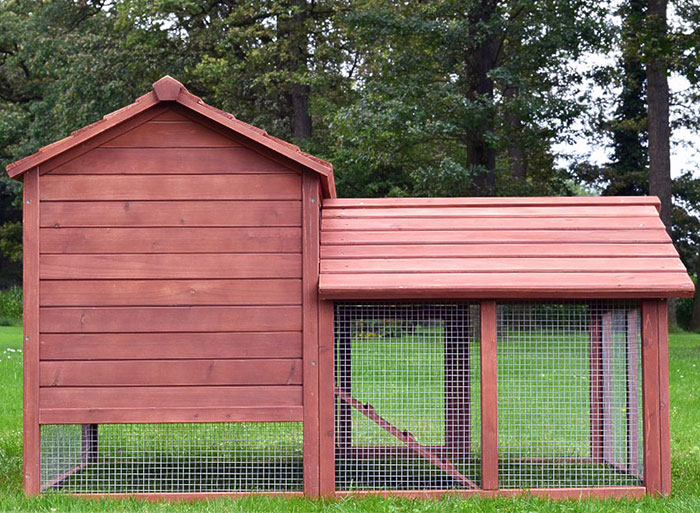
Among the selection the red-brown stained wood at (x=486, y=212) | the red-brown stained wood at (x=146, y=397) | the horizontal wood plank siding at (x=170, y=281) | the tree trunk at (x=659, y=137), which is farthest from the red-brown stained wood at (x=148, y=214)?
the tree trunk at (x=659, y=137)

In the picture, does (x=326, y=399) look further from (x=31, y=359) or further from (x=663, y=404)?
(x=663, y=404)

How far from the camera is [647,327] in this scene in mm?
6648

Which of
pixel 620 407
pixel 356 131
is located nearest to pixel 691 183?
pixel 356 131

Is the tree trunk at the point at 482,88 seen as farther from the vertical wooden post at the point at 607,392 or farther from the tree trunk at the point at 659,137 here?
the vertical wooden post at the point at 607,392

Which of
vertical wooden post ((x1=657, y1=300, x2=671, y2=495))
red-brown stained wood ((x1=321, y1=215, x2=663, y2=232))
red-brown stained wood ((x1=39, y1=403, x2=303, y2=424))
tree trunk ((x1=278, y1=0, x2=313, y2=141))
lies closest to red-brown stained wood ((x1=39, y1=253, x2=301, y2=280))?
red-brown stained wood ((x1=321, y1=215, x2=663, y2=232))

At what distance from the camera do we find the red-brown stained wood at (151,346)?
652cm

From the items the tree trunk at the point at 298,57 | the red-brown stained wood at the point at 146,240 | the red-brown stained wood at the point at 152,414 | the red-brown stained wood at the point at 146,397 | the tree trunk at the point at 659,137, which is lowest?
the red-brown stained wood at the point at 152,414

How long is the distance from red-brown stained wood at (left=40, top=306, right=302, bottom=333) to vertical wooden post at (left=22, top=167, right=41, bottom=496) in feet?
0.27

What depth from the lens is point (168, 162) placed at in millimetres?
6684

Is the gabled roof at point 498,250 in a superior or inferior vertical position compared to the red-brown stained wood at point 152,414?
superior

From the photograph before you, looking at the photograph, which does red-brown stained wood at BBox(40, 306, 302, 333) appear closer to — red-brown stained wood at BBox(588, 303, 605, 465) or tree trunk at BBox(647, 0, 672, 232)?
red-brown stained wood at BBox(588, 303, 605, 465)

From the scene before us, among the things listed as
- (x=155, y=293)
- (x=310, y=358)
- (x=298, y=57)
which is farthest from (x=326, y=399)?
(x=298, y=57)

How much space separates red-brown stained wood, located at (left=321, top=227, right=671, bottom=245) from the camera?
22.7 ft

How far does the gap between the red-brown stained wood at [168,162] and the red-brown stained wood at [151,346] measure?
1.09 metres
